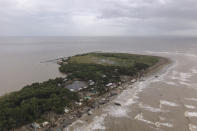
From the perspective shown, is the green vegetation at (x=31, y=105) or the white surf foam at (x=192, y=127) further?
the green vegetation at (x=31, y=105)

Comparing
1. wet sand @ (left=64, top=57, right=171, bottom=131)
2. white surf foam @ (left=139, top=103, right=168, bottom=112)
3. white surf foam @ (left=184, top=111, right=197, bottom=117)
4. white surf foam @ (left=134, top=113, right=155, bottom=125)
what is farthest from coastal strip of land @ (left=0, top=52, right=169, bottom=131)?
white surf foam @ (left=184, top=111, right=197, bottom=117)

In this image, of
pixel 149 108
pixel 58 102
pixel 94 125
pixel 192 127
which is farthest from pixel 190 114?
pixel 58 102

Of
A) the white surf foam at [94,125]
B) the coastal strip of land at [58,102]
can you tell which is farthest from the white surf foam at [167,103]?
the white surf foam at [94,125]

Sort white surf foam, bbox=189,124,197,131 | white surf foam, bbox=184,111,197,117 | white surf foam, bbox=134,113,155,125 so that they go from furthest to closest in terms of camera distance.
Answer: white surf foam, bbox=184,111,197,117
white surf foam, bbox=134,113,155,125
white surf foam, bbox=189,124,197,131

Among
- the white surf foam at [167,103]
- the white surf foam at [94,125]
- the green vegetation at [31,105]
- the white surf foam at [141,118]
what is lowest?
the white surf foam at [94,125]

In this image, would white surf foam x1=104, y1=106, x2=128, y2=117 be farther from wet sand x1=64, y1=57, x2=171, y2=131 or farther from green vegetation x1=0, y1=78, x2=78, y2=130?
green vegetation x1=0, y1=78, x2=78, y2=130

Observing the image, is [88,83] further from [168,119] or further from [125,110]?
[168,119]

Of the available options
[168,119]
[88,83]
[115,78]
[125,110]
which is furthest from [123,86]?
[168,119]

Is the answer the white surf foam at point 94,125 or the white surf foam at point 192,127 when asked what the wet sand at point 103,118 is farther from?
the white surf foam at point 192,127

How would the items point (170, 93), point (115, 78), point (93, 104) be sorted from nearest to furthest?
point (93, 104)
point (170, 93)
point (115, 78)
